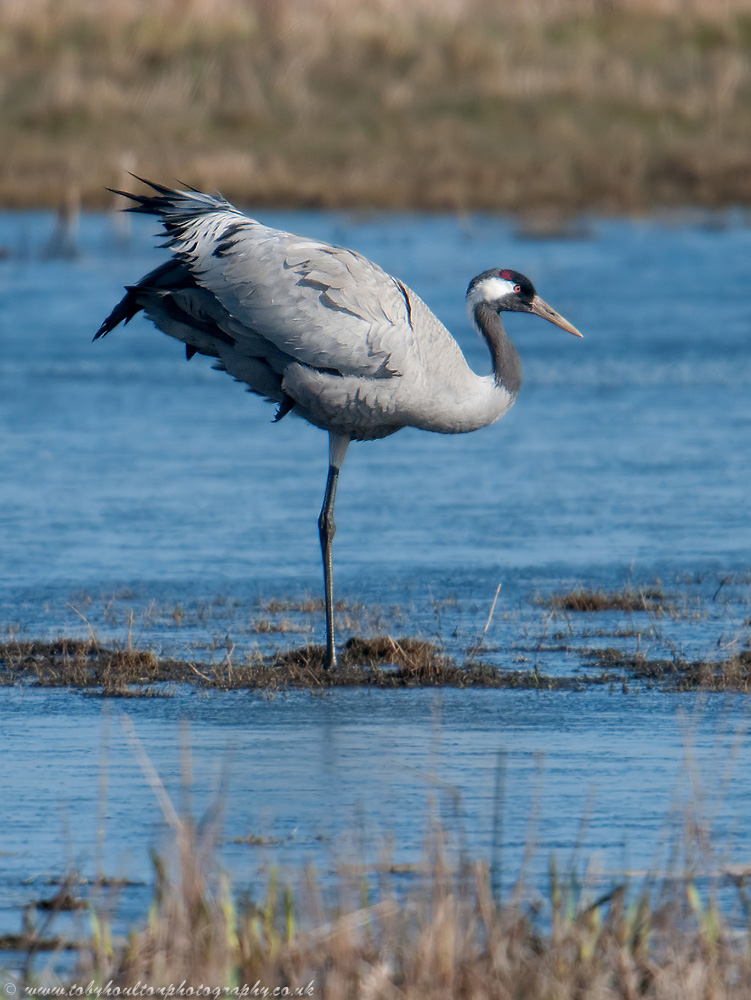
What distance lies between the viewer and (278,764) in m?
5.47

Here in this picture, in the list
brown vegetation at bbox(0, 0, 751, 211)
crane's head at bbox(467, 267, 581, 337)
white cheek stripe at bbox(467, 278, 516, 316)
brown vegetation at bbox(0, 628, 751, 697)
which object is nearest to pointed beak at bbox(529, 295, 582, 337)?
crane's head at bbox(467, 267, 581, 337)

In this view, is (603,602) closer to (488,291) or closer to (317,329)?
(488,291)

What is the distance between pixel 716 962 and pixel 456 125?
2203cm

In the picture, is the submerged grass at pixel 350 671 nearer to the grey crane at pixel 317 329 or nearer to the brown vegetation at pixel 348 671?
the brown vegetation at pixel 348 671

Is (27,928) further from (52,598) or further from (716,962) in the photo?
(52,598)

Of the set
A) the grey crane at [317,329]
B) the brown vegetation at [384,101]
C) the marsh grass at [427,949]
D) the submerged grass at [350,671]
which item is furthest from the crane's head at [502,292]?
the brown vegetation at [384,101]

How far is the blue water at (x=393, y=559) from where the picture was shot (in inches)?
200

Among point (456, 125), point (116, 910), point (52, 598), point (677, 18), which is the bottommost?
A: point (116, 910)

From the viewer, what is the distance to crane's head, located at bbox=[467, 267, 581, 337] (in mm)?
7672

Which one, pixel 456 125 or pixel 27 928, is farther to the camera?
pixel 456 125

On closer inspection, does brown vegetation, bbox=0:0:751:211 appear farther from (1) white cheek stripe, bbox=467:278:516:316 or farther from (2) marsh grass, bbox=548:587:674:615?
(2) marsh grass, bbox=548:587:674:615

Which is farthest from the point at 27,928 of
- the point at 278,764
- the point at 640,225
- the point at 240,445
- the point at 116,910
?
the point at 640,225

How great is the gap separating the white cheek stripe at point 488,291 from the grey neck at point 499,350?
0.02m

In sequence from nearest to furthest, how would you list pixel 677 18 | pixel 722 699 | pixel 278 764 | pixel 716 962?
pixel 716 962, pixel 278 764, pixel 722 699, pixel 677 18
